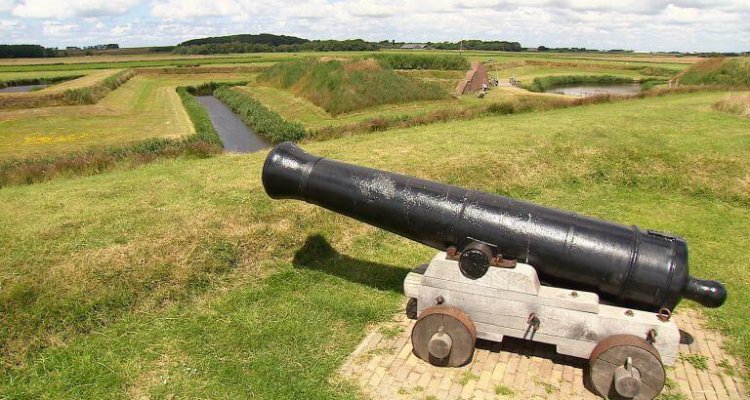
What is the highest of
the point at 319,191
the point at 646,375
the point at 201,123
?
the point at 319,191

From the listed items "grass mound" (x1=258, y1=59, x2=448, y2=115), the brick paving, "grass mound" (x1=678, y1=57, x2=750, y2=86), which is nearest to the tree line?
"grass mound" (x1=258, y1=59, x2=448, y2=115)

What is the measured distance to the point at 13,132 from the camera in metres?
22.3

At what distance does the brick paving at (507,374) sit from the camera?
3.77m

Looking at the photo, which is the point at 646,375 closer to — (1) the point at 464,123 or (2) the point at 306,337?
(2) the point at 306,337

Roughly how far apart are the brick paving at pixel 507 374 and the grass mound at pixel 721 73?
26.9 meters

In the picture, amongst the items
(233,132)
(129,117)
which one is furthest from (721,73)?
(129,117)

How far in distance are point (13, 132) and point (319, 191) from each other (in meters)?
24.3

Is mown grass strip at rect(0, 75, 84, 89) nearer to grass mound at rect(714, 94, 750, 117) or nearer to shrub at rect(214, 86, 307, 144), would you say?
shrub at rect(214, 86, 307, 144)

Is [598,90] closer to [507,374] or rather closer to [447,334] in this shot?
[507,374]

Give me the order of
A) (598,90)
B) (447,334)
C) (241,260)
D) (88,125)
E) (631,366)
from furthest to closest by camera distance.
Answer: (598,90) → (88,125) → (241,260) → (447,334) → (631,366)

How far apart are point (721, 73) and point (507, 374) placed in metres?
32.9

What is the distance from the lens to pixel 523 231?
3637 mm

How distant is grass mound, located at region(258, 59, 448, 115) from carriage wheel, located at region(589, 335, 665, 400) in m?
24.5

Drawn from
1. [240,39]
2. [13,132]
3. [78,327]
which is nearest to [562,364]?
[78,327]
